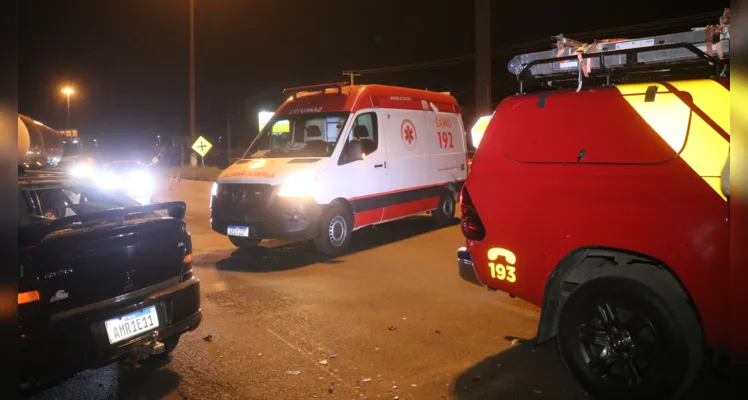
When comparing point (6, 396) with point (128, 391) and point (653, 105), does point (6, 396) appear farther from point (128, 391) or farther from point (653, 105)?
point (653, 105)

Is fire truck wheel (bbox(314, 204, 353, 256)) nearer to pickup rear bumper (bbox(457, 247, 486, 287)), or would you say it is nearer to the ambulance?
the ambulance

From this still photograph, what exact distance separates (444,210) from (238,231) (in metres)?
4.69

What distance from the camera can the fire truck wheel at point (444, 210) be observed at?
11.5 m

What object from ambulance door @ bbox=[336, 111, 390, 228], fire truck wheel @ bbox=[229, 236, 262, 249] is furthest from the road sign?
ambulance door @ bbox=[336, 111, 390, 228]

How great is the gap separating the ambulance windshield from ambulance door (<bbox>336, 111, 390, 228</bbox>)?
0.30 metres

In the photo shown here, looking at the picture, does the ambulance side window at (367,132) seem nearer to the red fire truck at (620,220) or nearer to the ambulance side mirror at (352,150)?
the ambulance side mirror at (352,150)

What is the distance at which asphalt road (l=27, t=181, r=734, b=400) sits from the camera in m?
4.12

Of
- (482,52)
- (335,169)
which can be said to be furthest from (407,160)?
(482,52)

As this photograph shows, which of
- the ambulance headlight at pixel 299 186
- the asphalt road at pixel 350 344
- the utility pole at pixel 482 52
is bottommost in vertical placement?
the asphalt road at pixel 350 344

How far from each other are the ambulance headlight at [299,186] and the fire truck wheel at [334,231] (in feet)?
1.56

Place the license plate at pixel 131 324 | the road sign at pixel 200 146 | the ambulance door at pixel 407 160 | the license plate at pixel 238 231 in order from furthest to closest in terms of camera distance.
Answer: the road sign at pixel 200 146 < the ambulance door at pixel 407 160 < the license plate at pixel 238 231 < the license plate at pixel 131 324

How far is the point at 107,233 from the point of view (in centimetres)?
397

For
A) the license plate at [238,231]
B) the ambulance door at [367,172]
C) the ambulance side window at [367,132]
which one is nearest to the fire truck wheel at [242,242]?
the license plate at [238,231]

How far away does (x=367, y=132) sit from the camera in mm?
9562
